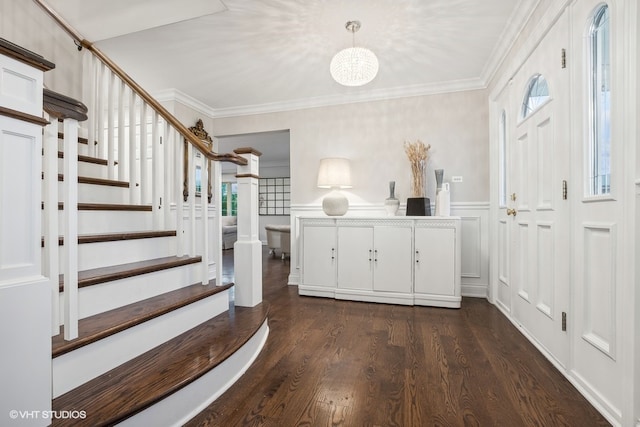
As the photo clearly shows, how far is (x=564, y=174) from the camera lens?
5.65 feet

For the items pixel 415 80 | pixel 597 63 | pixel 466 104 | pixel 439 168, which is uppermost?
pixel 415 80

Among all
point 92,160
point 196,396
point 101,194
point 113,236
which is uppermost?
point 92,160

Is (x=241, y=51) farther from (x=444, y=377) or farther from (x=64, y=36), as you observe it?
(x=444, y=377)

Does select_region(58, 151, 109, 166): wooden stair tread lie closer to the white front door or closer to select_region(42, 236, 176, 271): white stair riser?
select_region(42, 236, 176, 271): white stair riser

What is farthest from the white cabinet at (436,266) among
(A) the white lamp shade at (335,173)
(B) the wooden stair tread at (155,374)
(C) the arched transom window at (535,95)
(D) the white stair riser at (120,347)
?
(D) the white stair riser at (120,347)

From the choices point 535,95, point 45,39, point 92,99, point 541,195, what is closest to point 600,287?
point 541,195

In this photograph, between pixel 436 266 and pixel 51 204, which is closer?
pixel 51 204

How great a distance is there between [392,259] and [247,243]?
1557 millimetres

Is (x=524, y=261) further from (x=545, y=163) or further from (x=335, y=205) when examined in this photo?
(x=335, y=205)

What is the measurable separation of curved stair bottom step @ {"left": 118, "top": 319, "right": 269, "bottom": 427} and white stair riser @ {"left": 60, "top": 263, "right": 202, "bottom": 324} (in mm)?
605

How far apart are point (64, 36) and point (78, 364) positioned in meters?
2.82

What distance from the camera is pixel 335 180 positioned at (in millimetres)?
3463

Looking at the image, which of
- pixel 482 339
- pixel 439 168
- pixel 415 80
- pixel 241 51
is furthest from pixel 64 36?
pixel 482 339

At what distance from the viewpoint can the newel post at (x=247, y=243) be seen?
2.23 m
